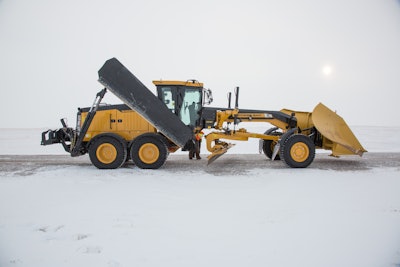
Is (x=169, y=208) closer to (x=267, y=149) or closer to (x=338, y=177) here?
(x=338, y=177)

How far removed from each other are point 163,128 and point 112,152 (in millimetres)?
1576

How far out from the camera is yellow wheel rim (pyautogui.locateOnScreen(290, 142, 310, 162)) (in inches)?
321

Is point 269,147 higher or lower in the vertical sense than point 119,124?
lower

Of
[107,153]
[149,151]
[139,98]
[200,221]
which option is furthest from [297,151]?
[107,153]

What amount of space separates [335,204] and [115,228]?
339 cm

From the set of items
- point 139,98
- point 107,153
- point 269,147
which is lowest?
point 107,153

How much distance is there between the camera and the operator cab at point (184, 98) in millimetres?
8258

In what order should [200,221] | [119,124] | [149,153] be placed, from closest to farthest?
1. [200,221]
2. [149,153]
3. [119,124]

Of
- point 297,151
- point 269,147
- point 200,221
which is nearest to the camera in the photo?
point 200,221

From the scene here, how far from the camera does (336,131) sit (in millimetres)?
8422

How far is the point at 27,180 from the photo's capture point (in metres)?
6.58

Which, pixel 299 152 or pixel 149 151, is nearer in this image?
pixel 149 151

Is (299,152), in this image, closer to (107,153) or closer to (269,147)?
(269,147)

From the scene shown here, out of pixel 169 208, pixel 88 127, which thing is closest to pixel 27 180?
pixel 88 127
